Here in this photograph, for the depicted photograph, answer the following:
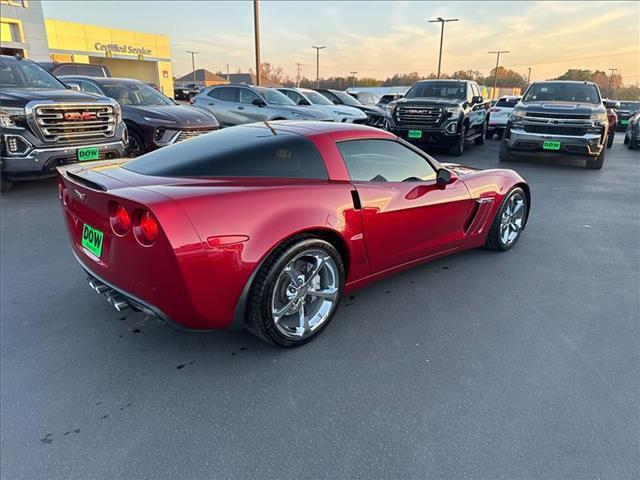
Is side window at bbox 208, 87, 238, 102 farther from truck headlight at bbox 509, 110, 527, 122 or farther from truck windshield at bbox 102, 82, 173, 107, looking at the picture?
truck headlight at bbox 509, 110, 527, 122

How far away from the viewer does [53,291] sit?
3.49 metres

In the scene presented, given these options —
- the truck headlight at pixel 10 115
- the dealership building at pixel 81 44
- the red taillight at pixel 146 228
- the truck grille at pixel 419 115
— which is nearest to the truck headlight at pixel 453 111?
the truck grille at pixel 419 115

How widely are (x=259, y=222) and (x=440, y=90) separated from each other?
10.5 metres

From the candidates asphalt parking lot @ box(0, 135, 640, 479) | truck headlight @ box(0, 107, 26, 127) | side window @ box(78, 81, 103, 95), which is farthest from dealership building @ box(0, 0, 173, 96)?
asphalt parking lot @ box(0, 135, 640, 479)

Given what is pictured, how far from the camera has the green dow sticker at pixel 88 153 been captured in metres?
6.16

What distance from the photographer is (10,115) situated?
5.69 m

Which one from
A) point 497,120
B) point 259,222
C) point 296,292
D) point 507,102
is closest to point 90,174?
point 259,222

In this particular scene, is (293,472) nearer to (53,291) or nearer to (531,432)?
(531,432)

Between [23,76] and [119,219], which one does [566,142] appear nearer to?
[119,219]

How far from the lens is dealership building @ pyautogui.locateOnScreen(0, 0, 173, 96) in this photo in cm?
3228

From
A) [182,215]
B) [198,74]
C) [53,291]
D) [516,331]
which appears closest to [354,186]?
[182,215]

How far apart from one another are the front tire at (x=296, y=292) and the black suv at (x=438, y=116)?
8374 millimetres

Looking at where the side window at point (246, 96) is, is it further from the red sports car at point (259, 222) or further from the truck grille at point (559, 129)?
the red sports car at point (259, 222)

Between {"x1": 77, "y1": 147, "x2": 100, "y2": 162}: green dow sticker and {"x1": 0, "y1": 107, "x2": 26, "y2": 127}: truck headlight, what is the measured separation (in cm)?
77
